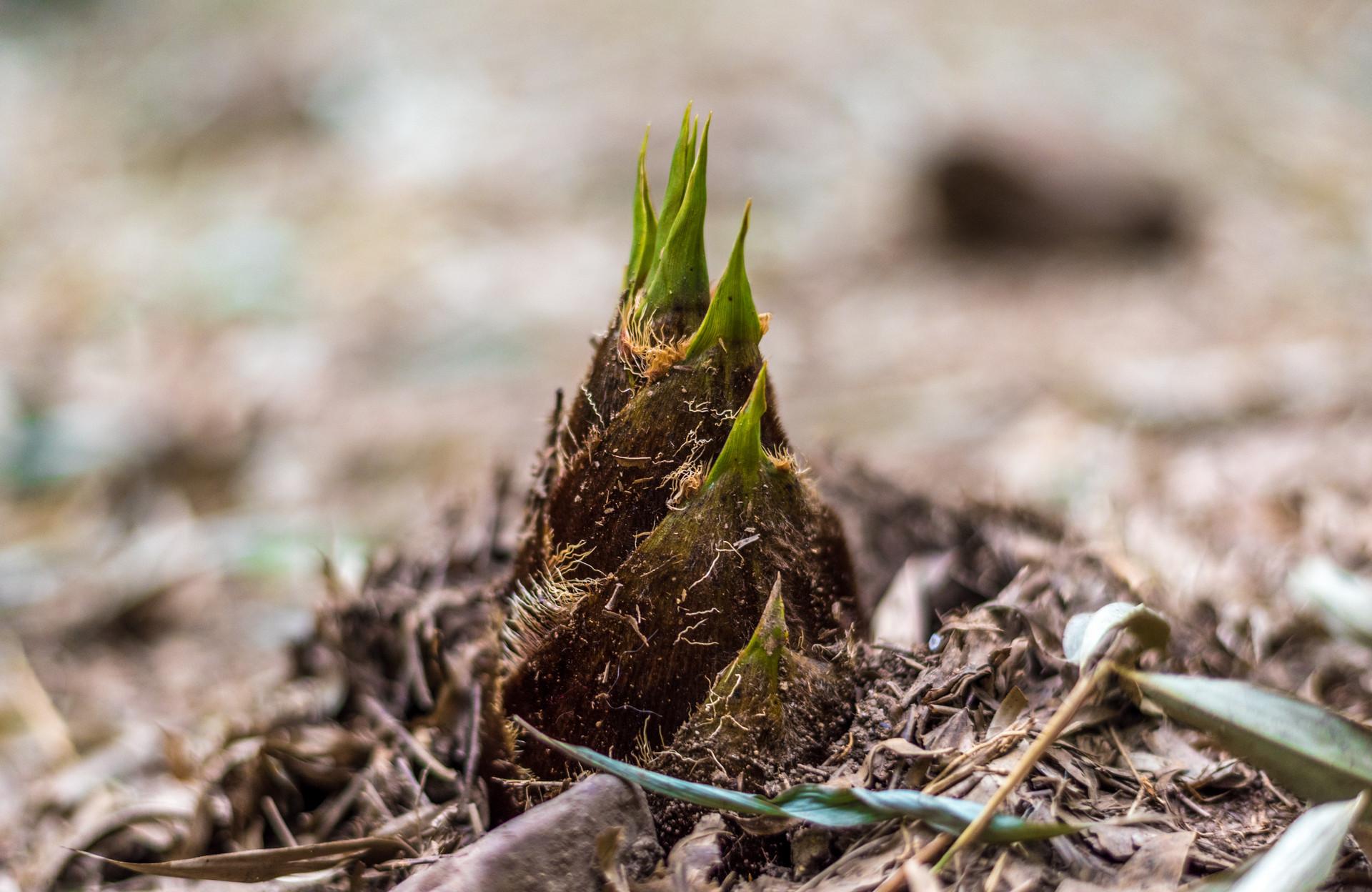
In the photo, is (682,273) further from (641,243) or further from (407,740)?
(407,740)

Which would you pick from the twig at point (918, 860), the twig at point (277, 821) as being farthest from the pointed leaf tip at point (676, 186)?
the twig at point (277, 821)

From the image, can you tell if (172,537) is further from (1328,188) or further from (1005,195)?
(1328,188)

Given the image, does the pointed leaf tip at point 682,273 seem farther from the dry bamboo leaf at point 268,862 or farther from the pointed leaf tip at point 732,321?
the dry bamboo leaf at point 268,862

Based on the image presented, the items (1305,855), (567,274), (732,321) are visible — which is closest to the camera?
(1305,855)

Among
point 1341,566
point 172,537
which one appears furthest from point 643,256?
point 172,537

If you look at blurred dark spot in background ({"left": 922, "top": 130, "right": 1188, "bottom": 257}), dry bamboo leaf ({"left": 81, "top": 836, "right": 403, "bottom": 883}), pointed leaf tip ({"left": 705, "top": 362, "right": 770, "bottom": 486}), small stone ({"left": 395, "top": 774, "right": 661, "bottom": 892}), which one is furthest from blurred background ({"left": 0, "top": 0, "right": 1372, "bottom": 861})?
pointed leaf tip ({"left": 705, "top": 362, "right": 770, "bottom": 486})

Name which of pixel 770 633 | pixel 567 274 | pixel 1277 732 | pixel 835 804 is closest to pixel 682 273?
pixel 770 633

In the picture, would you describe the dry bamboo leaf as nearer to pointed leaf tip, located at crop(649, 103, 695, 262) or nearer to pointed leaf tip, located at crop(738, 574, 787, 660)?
pointed leaf tip, located at crop(738, 574, 787, 660)
